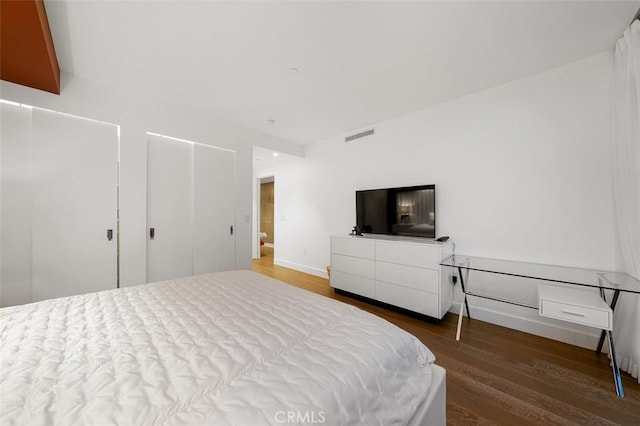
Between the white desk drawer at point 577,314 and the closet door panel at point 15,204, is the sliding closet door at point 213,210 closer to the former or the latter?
the closet door panel at point 15,204

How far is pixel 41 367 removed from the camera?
812 mm

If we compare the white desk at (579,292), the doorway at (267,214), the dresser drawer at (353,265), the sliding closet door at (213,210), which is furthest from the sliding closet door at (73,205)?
the doorway at (267,214)

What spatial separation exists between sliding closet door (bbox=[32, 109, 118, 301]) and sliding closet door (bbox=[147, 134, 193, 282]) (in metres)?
0.35

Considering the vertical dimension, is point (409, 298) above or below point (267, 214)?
below

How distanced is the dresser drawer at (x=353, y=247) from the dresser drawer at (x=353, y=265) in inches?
2.4

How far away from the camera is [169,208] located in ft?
9.86

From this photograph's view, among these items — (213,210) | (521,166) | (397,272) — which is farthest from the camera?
(213,210)

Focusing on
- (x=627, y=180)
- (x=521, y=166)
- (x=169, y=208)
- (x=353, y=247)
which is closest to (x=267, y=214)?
(x=169, y=208)

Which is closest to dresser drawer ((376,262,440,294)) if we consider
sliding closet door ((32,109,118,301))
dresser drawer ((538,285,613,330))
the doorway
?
dresser drawer ((538,285,613,330))

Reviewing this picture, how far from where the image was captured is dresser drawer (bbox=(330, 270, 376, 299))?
3.11 metres

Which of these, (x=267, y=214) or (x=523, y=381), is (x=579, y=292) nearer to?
(x=523, y=381)

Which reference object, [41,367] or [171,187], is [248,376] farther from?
[171,187]

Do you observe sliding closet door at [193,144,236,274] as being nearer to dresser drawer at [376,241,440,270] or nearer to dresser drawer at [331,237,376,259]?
dresser drawer at [331,237,376,259]

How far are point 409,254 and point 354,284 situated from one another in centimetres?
95
